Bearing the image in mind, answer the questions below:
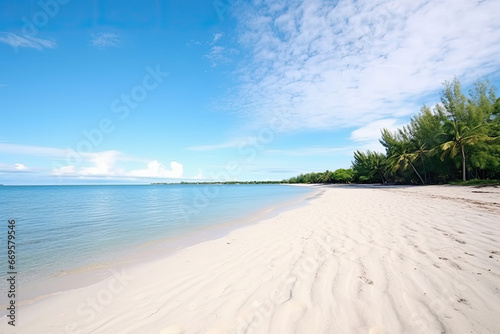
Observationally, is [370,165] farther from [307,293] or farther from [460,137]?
[307,293]

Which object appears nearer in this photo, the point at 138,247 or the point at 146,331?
the point at 146,331

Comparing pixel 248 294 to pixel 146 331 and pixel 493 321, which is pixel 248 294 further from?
pixel 493 321

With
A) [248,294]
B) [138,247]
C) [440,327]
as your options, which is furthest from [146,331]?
[138,247]

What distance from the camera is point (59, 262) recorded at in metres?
5.55

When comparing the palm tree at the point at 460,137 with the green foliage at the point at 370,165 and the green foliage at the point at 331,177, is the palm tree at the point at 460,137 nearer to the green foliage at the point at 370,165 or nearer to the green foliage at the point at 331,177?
the green foliage at the point at 370,165

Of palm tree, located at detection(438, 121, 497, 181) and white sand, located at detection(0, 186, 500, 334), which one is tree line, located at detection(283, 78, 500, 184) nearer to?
palm tree, located at detection(438, 121, 497, 181)

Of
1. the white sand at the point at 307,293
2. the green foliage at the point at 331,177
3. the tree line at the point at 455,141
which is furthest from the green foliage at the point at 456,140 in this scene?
the green foliage at the point at 331,177

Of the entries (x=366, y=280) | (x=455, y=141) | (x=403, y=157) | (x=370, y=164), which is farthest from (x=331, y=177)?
(x=366, y=280)

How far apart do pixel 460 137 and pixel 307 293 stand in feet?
109

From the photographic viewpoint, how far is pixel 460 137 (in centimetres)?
2495

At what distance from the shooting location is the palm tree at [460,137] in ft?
77.9

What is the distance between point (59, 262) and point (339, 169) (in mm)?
88547

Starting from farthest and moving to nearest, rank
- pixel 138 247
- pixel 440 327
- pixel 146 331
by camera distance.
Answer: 1. pixel 138 247
2. pixel 146 331
3. pixel 440 327

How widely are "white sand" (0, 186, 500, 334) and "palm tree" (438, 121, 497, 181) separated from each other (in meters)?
27.2
